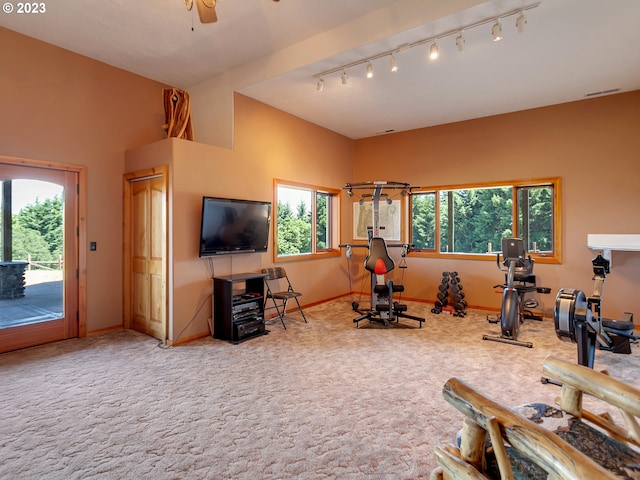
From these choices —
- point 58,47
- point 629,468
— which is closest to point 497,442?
point 629,468

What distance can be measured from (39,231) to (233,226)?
2.28m

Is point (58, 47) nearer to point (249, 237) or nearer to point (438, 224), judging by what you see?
point (249, 237)

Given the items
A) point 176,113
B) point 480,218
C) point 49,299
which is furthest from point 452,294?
point 49,299

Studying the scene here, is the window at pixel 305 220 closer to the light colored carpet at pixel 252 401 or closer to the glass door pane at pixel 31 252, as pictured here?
the light colored carpet at pixel 252 401

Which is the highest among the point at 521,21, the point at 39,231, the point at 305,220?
the point at 521,21

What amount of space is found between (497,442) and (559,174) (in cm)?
557

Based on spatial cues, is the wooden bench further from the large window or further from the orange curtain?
the large window

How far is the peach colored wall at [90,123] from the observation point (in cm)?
385

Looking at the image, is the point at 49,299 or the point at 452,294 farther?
the point at 452,294

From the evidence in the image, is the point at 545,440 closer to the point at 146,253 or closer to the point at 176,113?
the point at 146,253

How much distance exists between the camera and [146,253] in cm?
453

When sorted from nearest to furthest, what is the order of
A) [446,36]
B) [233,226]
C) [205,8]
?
1. [205,8]
2. [446,36]
3. [233,226]

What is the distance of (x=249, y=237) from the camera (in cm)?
489

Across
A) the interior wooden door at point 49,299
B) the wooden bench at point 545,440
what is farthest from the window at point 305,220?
the wooden bench at point 545,440
